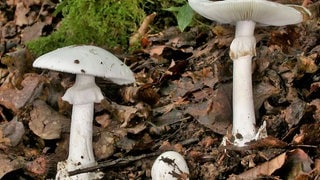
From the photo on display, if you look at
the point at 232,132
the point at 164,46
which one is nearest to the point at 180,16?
the point at 164,46

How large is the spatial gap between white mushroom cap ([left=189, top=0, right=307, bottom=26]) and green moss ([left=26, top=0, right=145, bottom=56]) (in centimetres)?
126

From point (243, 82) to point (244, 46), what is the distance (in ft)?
0.71

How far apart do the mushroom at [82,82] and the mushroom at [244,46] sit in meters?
0.61

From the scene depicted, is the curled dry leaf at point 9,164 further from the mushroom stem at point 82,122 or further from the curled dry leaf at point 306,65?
the curled dry leaf at point 306,65

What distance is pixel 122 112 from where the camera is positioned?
11.0 ft

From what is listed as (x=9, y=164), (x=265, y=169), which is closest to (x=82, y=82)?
(x=9, y=164)

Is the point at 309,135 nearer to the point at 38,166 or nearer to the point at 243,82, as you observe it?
the point at 243,82

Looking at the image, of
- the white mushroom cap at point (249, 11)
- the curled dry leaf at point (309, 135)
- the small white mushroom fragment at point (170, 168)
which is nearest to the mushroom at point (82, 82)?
the small white mushroom fragment at point (170, 168)

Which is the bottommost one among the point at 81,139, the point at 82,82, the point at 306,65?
the point at 81,139

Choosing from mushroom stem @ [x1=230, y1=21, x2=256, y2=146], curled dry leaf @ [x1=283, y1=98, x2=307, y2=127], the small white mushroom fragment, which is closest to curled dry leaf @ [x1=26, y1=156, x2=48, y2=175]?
the small white mushroom fragment

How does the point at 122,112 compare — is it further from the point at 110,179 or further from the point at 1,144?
the point at 1,144

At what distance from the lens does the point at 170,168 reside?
103 inches

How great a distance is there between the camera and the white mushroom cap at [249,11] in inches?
104

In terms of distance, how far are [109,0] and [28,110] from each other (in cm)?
123
